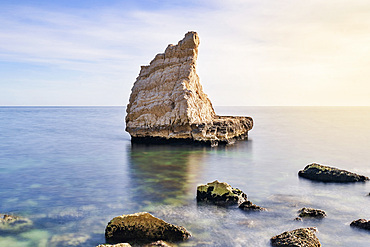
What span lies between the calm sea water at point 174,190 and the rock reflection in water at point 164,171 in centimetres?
7

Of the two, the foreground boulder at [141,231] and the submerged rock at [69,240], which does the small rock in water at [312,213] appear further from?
the submerged rock at [69,240]

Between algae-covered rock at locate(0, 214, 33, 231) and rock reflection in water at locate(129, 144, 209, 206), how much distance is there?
600 cm

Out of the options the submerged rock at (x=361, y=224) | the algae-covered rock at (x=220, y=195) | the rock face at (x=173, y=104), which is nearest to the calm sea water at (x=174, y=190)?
the submerged rock at (x=361, y=224)

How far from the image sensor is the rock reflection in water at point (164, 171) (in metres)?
20.8

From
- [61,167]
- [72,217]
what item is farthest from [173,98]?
[72,217]

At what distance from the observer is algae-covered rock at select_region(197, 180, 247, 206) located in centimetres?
1891

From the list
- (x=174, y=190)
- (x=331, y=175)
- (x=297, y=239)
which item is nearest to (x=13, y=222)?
(x=174, y=190)

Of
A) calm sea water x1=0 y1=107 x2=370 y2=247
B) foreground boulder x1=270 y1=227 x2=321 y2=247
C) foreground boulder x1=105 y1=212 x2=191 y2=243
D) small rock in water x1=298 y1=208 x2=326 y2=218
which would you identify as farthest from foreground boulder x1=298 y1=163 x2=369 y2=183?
foreground boulder x1=105 y1=212 x2=191 y2=243

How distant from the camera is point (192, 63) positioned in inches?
1594

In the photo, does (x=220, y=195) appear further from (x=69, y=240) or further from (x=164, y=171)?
(x=164, y=171)

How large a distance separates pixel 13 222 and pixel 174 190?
9238mm

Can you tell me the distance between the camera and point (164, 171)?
27.5 meters

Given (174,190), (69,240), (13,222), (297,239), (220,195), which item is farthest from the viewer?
(174,190)

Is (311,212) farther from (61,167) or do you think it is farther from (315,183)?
(61,167)
